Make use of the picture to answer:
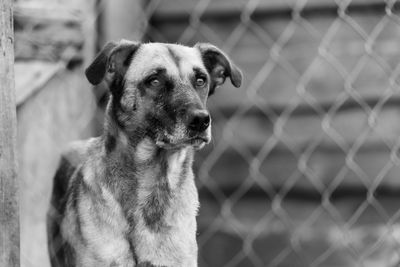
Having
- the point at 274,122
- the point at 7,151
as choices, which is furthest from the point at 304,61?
the point at 7,151

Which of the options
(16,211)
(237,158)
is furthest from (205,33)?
(16,211)

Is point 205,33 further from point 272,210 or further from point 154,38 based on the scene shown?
point 272,210

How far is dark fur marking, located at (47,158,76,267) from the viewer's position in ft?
5.19

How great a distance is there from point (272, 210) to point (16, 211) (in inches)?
31.8

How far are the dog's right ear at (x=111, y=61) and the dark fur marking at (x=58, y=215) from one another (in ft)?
0.99

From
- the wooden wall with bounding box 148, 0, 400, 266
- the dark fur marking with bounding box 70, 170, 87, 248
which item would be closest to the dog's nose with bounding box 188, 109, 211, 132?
the dark fur marking with bounding box 70, 170, 87, 248

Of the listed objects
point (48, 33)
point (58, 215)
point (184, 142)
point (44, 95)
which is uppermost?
point (184, 142)

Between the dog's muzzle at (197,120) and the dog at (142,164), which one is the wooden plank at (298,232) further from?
the dog's muzzle at (197,120)

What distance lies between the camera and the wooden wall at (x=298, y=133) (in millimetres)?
1735

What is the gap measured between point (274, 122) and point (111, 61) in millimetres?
479

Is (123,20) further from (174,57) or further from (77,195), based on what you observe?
(77,195)

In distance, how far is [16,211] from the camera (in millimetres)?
1133

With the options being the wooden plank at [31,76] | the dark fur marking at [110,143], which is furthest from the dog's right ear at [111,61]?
the wooden plank at [31,76]

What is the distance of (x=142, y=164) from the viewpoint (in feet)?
4.74
